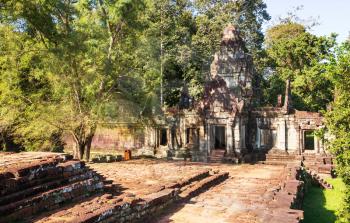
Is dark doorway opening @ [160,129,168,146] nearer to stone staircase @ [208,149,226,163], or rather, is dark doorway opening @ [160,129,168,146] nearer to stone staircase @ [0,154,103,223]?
stone staircase @ [208,149,226,163]

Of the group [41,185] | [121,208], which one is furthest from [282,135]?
[41,185]

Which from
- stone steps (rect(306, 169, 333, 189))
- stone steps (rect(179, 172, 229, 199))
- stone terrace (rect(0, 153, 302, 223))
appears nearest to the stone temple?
stone steps (rect(306, 169, 333, 189))

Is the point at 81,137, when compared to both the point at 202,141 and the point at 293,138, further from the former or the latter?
the point at 293,138

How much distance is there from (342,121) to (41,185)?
25.0ft

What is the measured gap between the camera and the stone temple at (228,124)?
2153 centimetres

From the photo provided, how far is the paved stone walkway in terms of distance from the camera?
8.78m

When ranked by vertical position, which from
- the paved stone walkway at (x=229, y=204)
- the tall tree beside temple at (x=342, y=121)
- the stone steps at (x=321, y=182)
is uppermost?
the tall tree beside temple at (x=342, y=121)

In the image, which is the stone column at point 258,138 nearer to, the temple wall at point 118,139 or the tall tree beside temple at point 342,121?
the temple wall at point 118,139

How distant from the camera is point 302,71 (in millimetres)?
28938

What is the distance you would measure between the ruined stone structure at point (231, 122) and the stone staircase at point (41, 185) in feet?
43.7

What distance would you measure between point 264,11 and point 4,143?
80.1 ft

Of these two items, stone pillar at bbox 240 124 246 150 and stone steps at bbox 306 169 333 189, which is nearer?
stone steps at bbox 306 169 333 189

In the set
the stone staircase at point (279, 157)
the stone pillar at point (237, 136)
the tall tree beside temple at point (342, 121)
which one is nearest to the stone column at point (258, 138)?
the stone staircase at point (279, 157)

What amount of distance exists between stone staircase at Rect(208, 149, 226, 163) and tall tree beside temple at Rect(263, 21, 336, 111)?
31.0 feet
